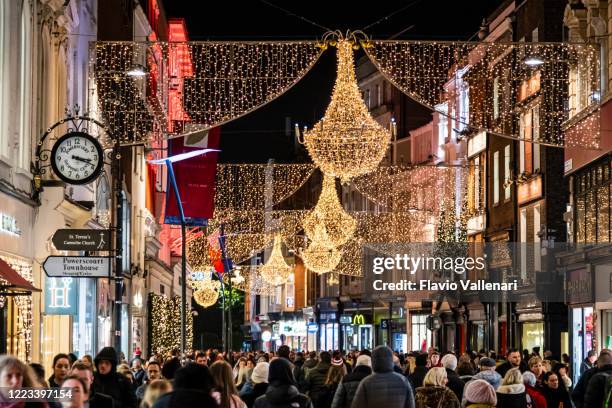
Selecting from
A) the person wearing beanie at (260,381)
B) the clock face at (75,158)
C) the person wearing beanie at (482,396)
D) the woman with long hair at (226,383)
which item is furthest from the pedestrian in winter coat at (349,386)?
the clock face at (75,158)

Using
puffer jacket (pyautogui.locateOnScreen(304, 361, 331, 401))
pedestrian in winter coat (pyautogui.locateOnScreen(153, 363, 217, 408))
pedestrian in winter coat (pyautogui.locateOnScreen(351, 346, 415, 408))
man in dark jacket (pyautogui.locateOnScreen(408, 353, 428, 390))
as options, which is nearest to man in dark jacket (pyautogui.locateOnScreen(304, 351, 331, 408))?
puffer jacket (pyautogui.locateOnScreen(304, 361, 331, 401))

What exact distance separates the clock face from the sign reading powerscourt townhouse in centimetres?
240

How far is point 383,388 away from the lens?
1534 centimetres

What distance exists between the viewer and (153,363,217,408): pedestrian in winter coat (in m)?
8.36

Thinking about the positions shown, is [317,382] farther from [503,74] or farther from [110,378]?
[503,74]

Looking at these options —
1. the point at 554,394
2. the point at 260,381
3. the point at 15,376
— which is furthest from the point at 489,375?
the point at 15,376

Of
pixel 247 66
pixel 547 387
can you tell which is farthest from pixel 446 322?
pixel 547 387

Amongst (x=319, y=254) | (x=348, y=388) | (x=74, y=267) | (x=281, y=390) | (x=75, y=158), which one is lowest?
(x=348, y=388)

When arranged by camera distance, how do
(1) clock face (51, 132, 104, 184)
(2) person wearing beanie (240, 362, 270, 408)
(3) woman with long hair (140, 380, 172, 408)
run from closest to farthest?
(3) woman with long hair (140, 380, 172, 408), (2) person wearing beanie (240, 362, 270, 408), (1) clock face (51, 132, 104, 184)

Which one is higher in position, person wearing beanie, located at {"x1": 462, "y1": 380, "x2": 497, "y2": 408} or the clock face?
the clock face

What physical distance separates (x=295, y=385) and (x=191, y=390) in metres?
6.79

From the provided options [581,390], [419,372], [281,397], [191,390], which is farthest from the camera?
[419,372]

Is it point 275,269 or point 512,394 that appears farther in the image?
point 275,269

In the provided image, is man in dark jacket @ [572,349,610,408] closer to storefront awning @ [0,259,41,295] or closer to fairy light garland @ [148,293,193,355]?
storefront awning @ [0,259,41,295]
